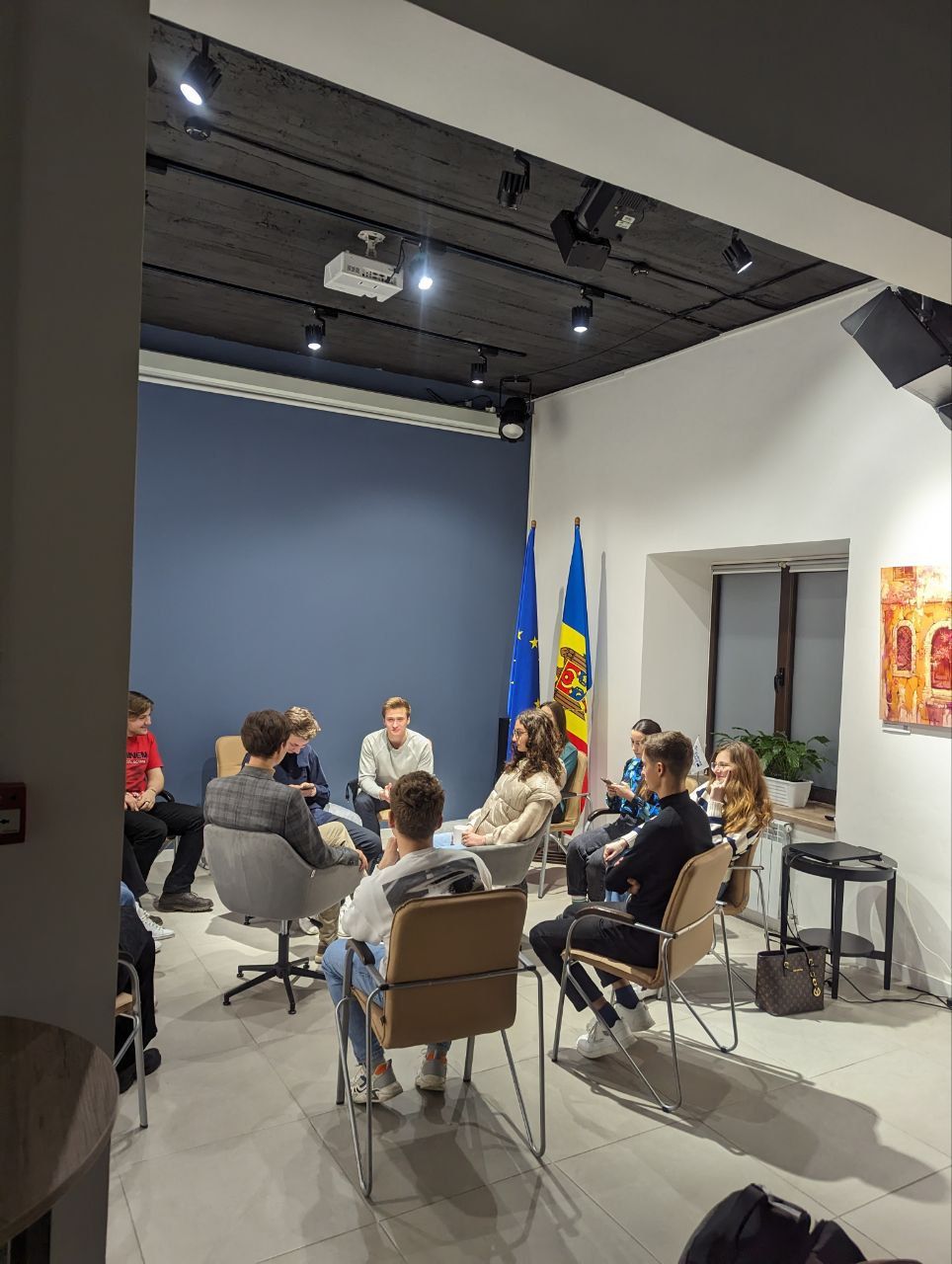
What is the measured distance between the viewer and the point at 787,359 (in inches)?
189

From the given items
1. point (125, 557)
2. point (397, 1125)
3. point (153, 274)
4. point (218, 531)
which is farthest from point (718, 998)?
point (153, 274)

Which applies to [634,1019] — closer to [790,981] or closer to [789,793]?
[790,981]

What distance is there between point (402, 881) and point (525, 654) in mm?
4015

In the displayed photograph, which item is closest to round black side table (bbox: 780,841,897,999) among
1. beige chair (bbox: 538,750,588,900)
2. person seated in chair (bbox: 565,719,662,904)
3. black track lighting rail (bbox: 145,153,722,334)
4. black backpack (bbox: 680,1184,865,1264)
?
person seated in chair (bbox: 565,719,662,904)

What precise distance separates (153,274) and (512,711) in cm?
374

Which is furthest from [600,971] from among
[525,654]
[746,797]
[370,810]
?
[525,654]

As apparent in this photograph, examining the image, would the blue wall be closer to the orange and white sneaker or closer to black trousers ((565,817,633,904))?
black trousers ((565,817,633,904))

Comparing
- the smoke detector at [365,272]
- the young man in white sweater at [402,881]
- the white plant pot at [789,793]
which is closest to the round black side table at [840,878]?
the white plant pot at [789,793]

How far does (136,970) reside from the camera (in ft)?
9.00

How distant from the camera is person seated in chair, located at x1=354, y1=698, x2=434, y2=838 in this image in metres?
5.46

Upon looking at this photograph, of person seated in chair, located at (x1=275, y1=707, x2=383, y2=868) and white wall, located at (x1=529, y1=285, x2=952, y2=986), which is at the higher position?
white wall, located at (x1=529, y1=285, x2=952, y2=986)

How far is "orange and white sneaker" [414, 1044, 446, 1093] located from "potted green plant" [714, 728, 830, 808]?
8.43 feet

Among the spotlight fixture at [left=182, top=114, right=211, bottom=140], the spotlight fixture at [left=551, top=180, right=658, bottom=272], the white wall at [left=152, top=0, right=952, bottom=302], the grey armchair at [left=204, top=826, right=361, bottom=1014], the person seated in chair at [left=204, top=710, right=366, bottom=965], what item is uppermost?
the spotlight fixture at [left=182, top=114, right=211, bottom=140]

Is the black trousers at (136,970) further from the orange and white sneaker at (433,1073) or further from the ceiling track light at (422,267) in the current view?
the ceiling track light at (422,267)
